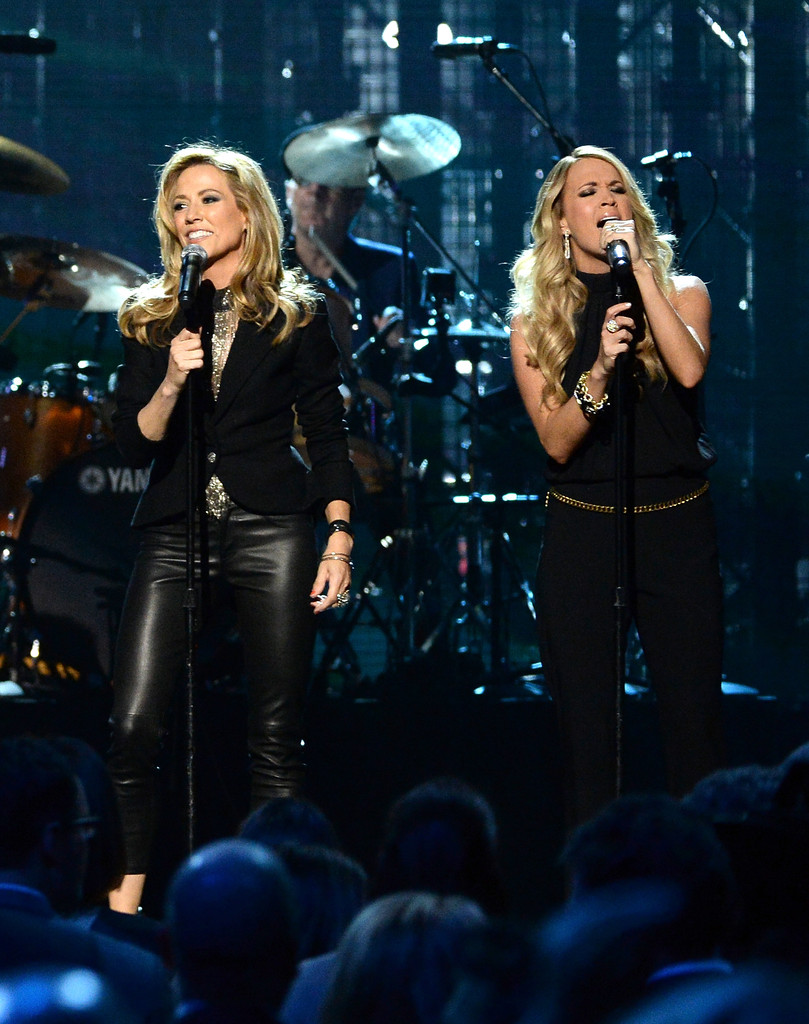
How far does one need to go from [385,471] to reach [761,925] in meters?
4.72

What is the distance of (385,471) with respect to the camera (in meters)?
6.24

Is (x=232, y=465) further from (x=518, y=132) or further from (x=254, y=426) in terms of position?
(x=518, y=132)

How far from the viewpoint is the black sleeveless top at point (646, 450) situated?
9.40 ft

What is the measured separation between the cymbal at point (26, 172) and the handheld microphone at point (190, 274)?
3008 mm

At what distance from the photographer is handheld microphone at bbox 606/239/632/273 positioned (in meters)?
2.72

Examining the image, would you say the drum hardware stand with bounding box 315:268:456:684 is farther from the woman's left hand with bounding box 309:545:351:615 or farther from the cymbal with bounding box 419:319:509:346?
the woman's left hand with bounding box 309:545:351:615

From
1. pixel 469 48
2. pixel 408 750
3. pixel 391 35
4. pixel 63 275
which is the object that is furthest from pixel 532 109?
pixel 408 750

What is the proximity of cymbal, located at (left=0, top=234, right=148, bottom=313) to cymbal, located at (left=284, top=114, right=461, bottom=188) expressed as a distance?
923mm

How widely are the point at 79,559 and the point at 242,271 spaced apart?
331cm

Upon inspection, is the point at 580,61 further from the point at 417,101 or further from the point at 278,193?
the point at 278,193

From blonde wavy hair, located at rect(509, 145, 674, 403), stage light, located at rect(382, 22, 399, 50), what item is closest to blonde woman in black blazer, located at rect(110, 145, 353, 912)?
blonde wavy hair, located at rect(509, 145, 674, 403)

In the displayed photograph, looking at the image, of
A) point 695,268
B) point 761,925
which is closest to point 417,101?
point 695,268

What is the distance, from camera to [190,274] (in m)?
2.75

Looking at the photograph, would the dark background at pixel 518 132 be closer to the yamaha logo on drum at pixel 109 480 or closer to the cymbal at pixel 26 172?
the yamaha logo on drum at pixel 109 480
